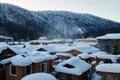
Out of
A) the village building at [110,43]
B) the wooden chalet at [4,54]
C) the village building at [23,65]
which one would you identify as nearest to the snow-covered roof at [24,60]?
the village building at [23,65]

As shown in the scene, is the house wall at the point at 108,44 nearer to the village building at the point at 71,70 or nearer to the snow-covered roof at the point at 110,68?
the village building at the point at 71,70

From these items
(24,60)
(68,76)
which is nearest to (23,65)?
(24,60)

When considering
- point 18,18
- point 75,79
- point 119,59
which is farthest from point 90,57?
point 18,18

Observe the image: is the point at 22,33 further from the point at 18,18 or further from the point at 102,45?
the point at 102,45

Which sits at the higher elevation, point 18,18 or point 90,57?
point 18,18

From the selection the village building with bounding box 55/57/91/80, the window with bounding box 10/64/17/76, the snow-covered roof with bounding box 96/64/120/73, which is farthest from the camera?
the village building with bounding box 55/57/91/80

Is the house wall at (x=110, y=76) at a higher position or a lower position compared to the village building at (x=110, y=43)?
lower

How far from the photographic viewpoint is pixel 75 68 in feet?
71.8

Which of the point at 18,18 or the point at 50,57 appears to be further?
the point at 18,18

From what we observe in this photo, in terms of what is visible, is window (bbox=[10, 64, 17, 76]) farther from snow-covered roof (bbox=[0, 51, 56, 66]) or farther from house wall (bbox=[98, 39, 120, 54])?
house wall (bbox=[98, 39, 120, 54])

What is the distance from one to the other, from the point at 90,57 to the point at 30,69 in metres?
14.9

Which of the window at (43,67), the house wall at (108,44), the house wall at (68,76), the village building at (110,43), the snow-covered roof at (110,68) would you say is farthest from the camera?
the house wall at (108,44)

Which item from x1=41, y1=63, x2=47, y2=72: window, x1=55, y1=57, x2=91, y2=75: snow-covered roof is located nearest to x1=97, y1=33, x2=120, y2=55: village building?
x1=55, y1=57, x2=91, y2=75: snow-covered roof

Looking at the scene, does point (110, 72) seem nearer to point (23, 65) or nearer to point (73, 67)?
point (73, 67)
